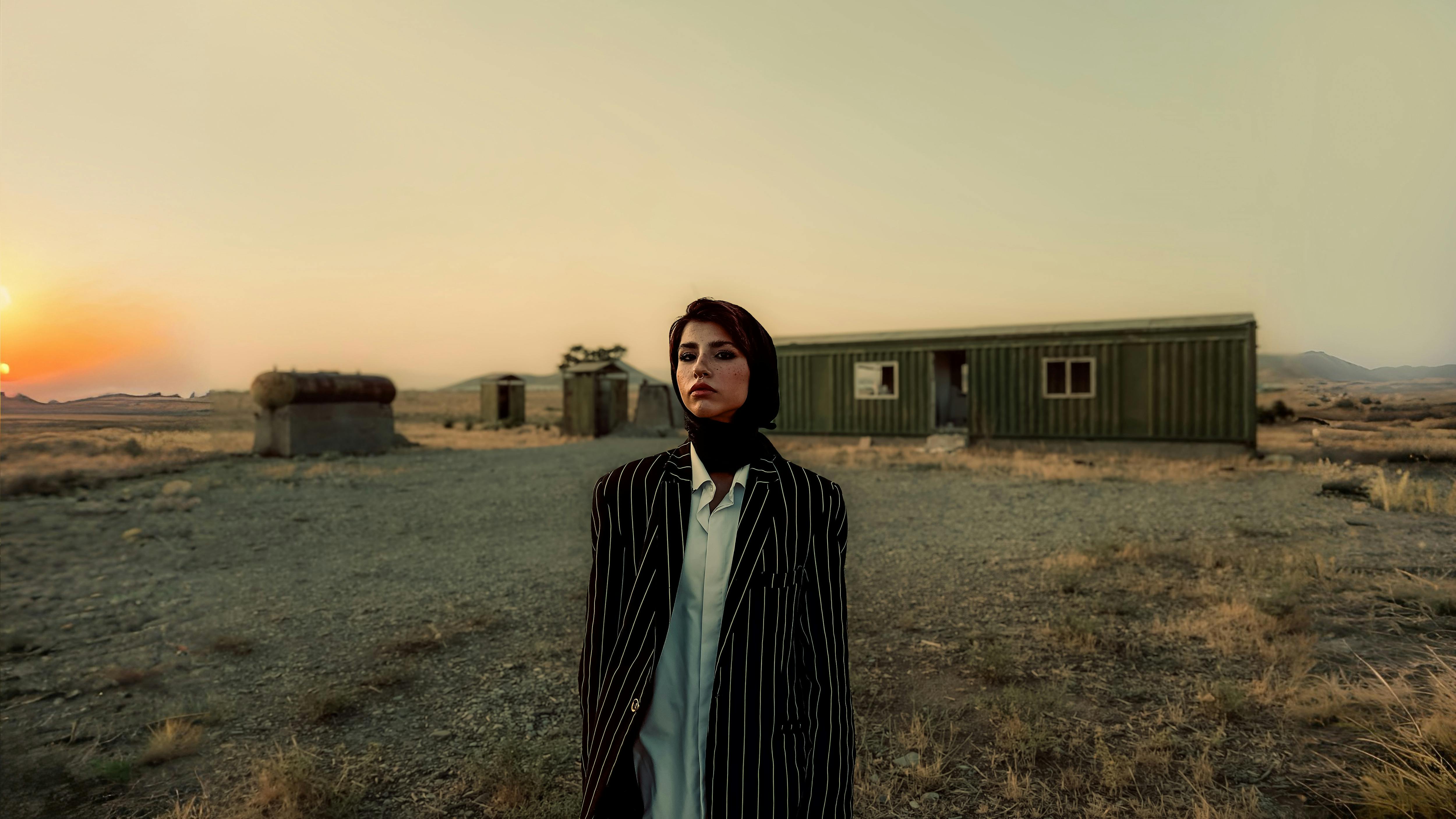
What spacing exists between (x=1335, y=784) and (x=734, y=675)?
3.00 m

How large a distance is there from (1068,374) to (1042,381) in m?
0.55

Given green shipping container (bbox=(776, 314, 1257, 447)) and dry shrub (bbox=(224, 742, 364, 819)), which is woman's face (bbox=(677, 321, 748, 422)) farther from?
green shipping container (bbox=(776, 314, 1257, 447))

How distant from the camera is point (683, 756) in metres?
1.57

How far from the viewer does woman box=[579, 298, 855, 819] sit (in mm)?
1530

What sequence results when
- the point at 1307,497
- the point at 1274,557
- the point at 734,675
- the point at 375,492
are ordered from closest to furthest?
the point at 734,675, the point at 1274,557, the point at 1307,497, the point at 375,492

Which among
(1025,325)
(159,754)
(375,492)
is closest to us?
(159,754)

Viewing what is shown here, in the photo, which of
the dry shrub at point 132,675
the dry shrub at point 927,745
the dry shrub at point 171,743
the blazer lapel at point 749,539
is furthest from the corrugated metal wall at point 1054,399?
the blazer lapel at point 749,539

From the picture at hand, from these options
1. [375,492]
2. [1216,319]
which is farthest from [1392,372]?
[1216,319]

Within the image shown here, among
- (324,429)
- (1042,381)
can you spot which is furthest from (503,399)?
(1042,381)

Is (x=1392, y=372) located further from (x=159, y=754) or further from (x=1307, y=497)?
(x=1307, y=497)

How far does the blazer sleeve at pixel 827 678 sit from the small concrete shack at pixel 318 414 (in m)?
16.5

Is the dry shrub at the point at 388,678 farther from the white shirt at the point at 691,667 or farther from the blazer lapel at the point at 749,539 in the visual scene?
the blazer lapel at the point at 749,539

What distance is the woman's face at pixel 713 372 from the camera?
5.08 ft

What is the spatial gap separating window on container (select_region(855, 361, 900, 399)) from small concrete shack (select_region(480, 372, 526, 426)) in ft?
46.9
